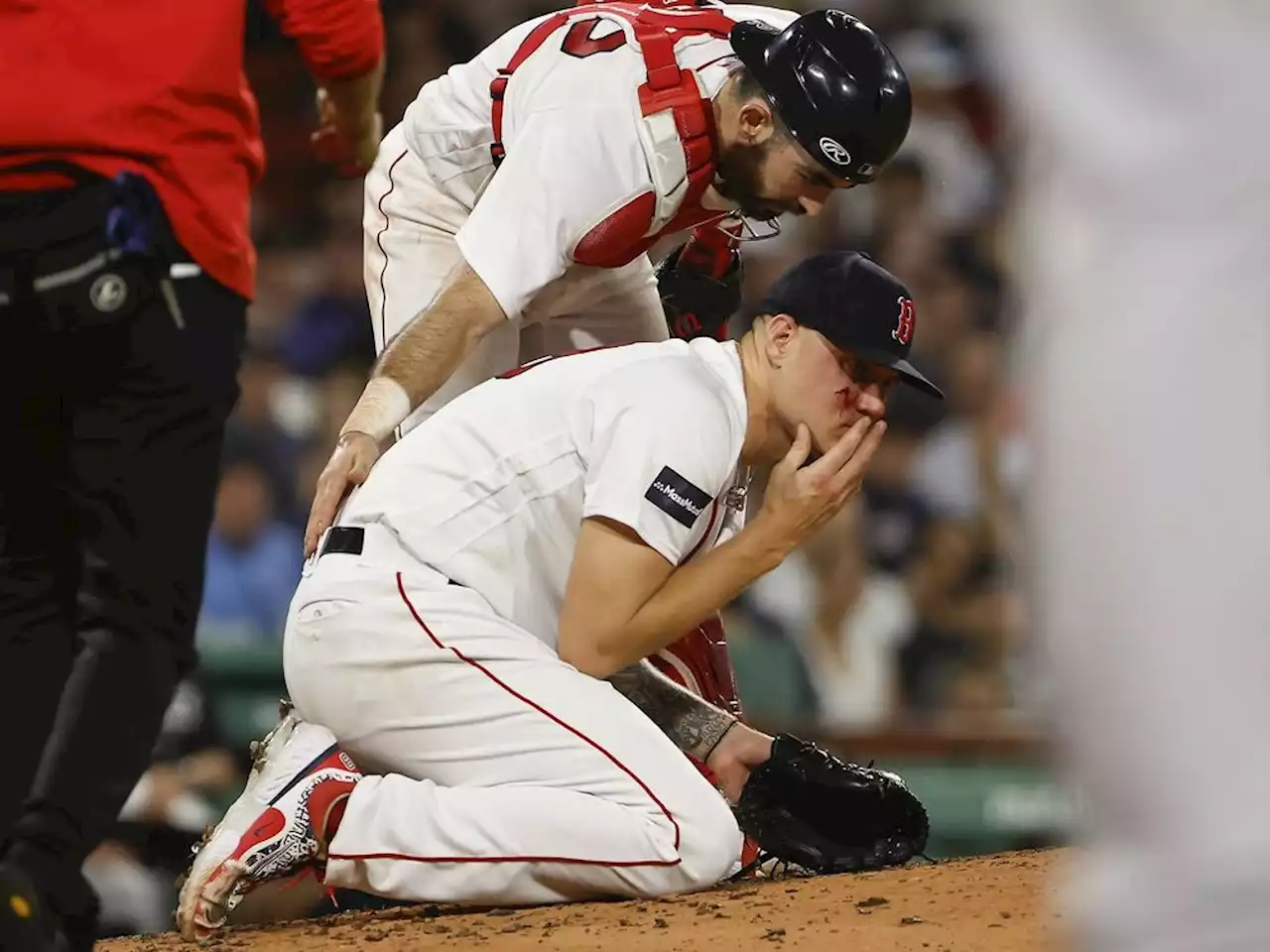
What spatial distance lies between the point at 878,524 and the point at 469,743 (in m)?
4.27

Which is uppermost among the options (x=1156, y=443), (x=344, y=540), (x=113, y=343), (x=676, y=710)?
(x=1156, y=443)

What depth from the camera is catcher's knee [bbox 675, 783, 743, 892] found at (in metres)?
3.47

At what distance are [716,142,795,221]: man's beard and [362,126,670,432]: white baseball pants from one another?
14.9 inches

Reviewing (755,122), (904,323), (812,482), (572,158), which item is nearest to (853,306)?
(904,323)

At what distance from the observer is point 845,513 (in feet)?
Result: 23.8

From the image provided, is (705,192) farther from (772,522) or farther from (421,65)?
(421,65)

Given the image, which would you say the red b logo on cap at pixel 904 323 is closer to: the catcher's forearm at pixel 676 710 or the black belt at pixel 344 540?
the catcher's forearm at pixel 676 710

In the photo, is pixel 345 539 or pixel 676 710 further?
pixel 676 710

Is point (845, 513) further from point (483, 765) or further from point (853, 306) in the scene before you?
point (483, 765)

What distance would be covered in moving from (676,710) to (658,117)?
1252mm

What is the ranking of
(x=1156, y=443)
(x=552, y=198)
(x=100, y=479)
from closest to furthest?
(x=1156, y=443), (x=100, y=479), (x=552, y=198)

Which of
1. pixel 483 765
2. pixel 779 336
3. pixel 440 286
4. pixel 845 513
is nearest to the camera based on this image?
pixel 483 765

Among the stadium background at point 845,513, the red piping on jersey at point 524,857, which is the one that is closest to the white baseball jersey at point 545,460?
the red piping on jersey at point 524,857

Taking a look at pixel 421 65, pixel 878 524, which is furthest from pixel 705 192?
pixel 421 65
